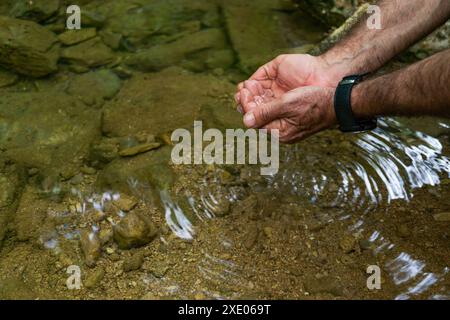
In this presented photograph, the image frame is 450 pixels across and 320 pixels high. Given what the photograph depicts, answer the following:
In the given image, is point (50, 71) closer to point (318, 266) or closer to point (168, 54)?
point (168, 54)

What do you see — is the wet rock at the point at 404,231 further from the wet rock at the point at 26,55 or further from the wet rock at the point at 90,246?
the wet rock at the point at 26,55

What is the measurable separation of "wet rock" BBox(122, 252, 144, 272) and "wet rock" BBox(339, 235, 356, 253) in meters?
1.03

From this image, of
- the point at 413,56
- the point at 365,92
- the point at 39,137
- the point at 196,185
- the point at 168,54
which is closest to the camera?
the point at 365,92

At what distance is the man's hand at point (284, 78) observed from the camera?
267cm

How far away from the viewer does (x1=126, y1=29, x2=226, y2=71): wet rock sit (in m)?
3.68

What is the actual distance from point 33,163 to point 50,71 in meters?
1.01

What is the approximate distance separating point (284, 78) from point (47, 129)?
1616 millimetres

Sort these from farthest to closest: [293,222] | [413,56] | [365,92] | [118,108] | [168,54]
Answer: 1. [168,54]
2. [413,56]
3. [118,108]
4. [293,222]
5. [365,92]

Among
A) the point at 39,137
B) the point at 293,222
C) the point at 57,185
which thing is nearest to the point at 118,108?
the point at 39,137

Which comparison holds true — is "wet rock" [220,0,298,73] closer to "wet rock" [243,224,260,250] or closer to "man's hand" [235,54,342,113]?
"man's hand" [235,54,342,113]

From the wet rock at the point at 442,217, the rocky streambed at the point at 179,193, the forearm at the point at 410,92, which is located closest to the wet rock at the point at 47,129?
the rocky streambed at the point at 179,193

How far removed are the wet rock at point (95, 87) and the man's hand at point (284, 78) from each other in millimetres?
1146

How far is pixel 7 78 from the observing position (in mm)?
3510

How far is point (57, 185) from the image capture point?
108 inches
